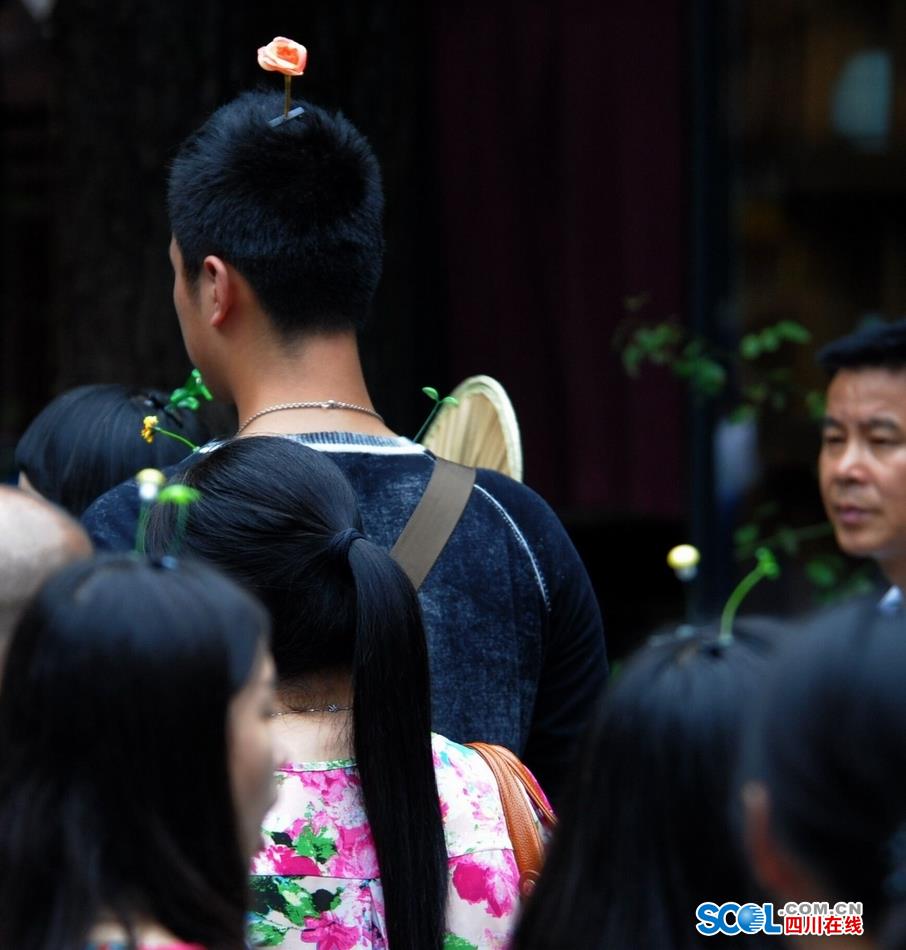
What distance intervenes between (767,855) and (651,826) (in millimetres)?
223

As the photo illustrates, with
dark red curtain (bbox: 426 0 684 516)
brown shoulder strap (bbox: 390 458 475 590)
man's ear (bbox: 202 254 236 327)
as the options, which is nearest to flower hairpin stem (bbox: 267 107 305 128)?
man's ear (bbox: 202 254 236 327)

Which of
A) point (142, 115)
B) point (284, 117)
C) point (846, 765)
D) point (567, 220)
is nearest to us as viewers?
point (846, 765)

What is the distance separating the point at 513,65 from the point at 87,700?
3.95 metres

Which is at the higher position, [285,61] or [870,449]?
[285,61]

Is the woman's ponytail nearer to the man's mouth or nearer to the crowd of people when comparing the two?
the crowd of people

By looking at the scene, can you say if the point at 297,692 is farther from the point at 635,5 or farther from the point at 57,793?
the point at 635,5

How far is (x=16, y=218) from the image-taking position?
20.4 feet

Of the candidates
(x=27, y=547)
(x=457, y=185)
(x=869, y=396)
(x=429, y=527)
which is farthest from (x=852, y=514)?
(x=457, y=185)

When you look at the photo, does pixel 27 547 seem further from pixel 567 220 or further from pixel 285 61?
pixel 567 220

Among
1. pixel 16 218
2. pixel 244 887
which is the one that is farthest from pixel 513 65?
pixel 244 887

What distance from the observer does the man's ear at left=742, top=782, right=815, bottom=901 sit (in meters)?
1.40

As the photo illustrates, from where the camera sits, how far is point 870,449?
Result: 3432 mm

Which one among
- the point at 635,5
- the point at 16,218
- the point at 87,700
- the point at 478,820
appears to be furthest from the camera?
the point at 16,218

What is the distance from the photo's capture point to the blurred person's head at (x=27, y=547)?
210cm
